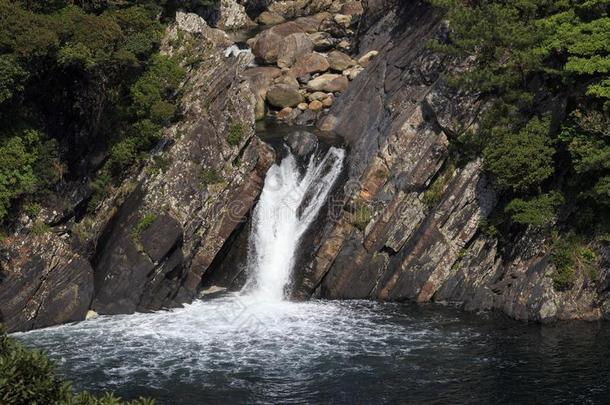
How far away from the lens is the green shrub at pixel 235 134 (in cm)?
4766

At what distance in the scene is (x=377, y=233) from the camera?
46125 millimetres

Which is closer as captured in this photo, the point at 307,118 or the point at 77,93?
the point at 77,93

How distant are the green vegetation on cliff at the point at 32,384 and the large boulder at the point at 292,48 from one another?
167 ft

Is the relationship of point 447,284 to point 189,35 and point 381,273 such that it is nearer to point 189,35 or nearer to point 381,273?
point 381,273

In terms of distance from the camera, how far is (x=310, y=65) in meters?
65.7

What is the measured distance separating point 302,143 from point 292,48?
20.6 metres

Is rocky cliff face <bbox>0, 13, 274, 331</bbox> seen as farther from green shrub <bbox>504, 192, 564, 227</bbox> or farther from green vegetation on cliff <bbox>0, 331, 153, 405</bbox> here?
green vegetation on cliff <bbox>0, 331, 153, 405</bbox>

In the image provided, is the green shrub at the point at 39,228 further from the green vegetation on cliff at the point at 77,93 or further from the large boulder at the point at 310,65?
the large boulder at the point at 310,65

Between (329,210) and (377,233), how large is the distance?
146 inches

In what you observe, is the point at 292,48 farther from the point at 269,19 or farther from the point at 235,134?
the point at 235,134

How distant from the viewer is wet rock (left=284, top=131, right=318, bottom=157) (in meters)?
50.4

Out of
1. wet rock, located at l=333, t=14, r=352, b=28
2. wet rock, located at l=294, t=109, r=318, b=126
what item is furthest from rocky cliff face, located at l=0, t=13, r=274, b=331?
wet rock, located at l=333, t=14, r=352, b=28

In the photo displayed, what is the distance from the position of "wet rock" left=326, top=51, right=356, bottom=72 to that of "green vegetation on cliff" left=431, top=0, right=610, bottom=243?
19.2m

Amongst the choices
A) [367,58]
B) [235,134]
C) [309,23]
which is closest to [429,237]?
[235,134]
